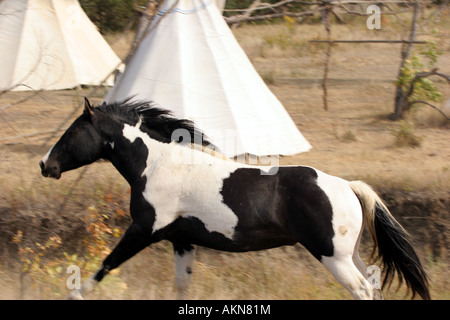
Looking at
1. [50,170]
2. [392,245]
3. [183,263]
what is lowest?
[183,263]

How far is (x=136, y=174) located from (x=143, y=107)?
61 centimetres

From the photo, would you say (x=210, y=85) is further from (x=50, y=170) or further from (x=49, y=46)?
(x=49, y=46)

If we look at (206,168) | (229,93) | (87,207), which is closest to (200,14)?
(229,93)

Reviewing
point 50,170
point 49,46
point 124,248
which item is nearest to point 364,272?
point 124,248

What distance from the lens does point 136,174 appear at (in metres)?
4.95

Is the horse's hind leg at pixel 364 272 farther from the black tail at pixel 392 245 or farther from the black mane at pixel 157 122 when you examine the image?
the black mane at pixel 157 122

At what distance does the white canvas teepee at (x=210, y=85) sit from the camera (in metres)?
9.14

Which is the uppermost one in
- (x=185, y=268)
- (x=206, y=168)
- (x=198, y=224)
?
(x=206, y=168)

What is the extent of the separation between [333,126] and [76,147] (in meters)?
6.93

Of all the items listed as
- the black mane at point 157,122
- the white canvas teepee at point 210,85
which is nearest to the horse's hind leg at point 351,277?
the black mane at point 157,122

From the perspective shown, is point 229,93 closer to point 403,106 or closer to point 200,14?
point 200,14

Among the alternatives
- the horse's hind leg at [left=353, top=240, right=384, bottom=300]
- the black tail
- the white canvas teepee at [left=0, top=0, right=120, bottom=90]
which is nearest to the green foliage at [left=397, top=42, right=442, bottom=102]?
the white canvas teepee at [left=0, top=0, right=120, bottom=90]

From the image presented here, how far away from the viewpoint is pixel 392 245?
4.82 metres
